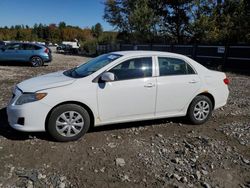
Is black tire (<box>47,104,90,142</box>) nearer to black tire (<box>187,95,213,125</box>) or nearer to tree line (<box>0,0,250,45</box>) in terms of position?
black tire (<box>187,95,213,125</box>)

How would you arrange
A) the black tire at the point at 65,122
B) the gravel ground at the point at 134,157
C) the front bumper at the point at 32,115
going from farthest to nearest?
1. the black tire at the point at 65,122
2. the front bumper at the point at 32,115
3. the gravel ground at the point at 134,157

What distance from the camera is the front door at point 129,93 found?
5.09 meters

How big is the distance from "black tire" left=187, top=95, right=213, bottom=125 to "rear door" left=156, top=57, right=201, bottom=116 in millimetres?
179

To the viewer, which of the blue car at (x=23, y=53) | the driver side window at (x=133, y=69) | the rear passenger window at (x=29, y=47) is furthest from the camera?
the rear passenger window at (x=29, y=47)

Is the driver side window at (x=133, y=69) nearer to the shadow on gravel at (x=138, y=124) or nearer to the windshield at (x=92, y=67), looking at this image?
the windshield at (x=92, y=67)

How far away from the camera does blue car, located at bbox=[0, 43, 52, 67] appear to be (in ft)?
58.6

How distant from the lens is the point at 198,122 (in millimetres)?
6125

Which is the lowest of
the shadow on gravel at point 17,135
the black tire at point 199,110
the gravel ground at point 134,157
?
the gravel ground at point 134,157

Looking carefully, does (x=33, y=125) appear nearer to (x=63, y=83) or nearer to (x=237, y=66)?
(x=63, y=83)

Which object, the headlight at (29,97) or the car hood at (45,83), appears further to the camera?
the car hood at (45,83)

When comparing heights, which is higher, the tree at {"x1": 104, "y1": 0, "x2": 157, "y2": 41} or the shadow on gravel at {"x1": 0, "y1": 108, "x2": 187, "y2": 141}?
the tree at {"x1": 104, "y1": 0, "x2": 157, "y2": 41}

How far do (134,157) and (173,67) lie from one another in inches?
84.1

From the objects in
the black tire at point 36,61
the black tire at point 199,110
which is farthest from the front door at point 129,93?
the black tire at point 36,61

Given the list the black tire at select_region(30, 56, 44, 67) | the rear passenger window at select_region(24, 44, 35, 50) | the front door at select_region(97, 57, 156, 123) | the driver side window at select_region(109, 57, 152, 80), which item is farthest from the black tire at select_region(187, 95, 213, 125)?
the rear passenger window at select_region(24, 44, 35, 50)
